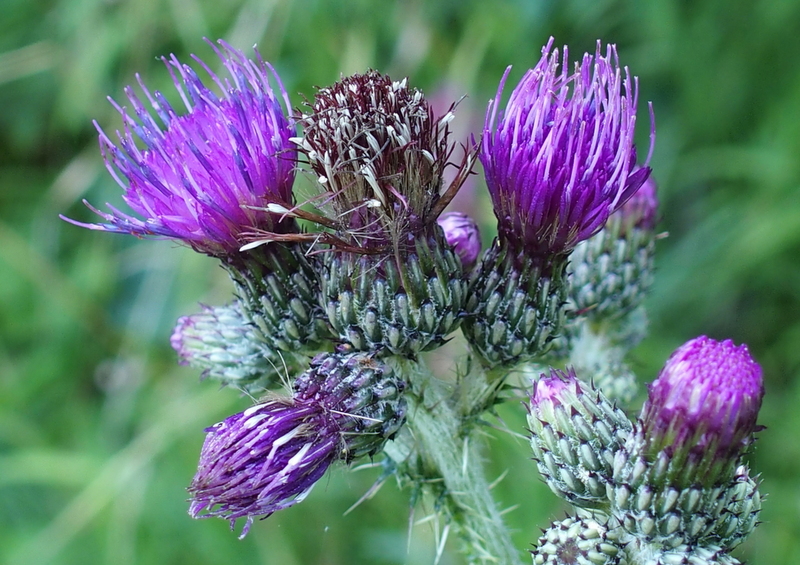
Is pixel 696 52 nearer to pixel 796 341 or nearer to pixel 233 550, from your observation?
pixel 796 341

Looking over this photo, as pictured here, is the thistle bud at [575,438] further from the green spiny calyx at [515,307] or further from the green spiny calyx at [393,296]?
the green spiny calyx at [393,296]

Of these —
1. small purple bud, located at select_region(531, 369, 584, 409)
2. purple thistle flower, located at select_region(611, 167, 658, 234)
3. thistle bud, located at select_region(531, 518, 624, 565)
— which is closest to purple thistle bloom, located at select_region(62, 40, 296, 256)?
small purple bud, located at select_region(531, 369, 584, 409)

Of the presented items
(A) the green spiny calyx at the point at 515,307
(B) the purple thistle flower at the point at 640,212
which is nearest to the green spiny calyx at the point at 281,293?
(A) the green spiny calyx at the point at 515,307

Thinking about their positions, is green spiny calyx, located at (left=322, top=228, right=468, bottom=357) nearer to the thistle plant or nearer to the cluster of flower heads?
the thistle plant

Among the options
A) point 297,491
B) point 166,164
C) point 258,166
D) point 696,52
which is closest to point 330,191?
point 258,166

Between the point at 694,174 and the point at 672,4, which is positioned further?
the point at 694,174
